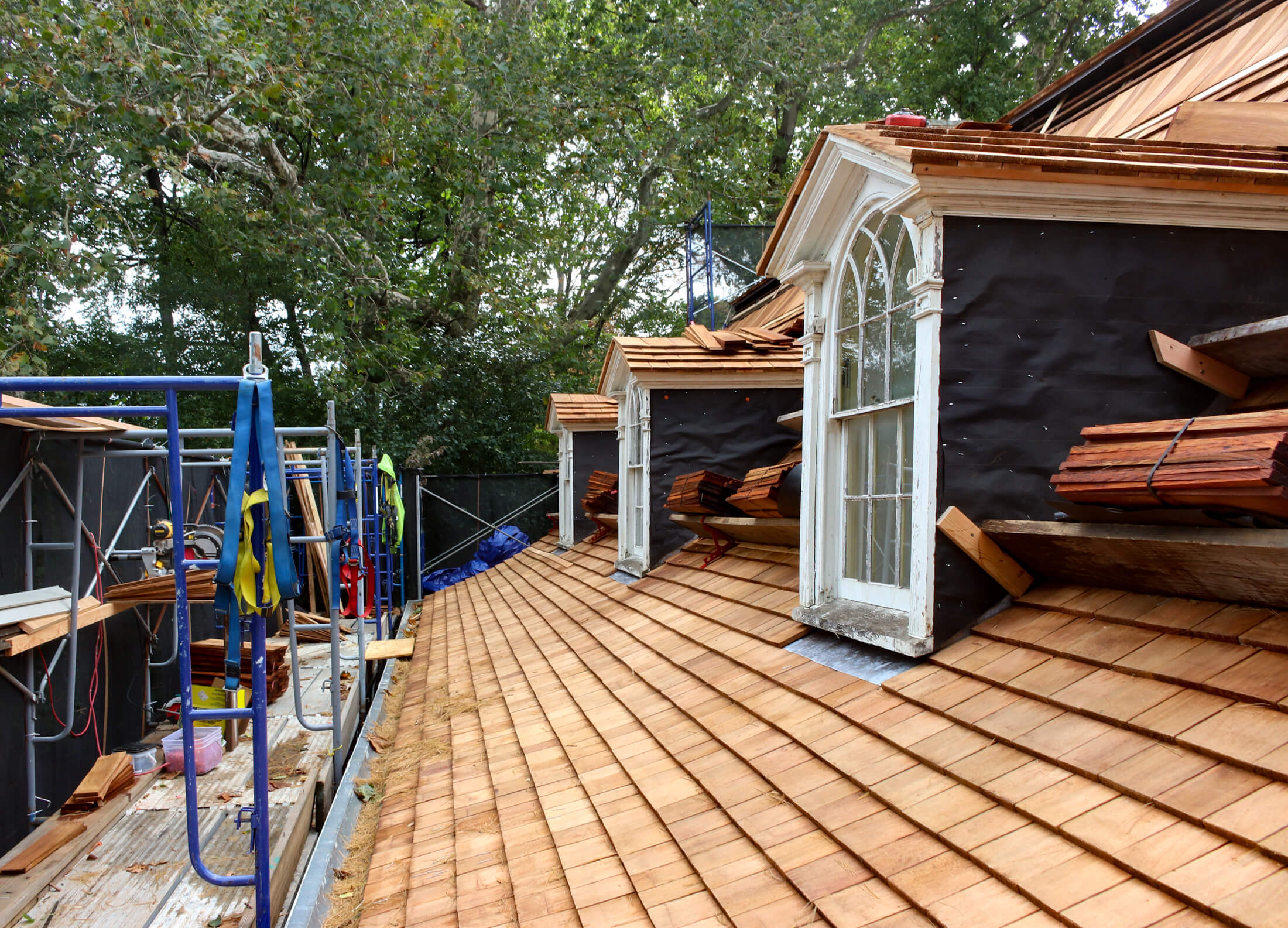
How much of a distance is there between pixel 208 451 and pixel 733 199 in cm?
1655

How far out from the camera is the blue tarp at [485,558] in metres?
16.9

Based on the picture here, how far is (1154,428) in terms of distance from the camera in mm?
2553

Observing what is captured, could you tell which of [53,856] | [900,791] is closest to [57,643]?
[53,856]

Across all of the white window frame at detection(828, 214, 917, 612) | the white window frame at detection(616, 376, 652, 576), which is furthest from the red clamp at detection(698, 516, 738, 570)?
the white window frame at detection(828, 214, 917, 612)

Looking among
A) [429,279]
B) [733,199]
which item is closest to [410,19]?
[429,279]

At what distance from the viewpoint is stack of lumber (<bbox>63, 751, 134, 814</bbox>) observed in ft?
19.9

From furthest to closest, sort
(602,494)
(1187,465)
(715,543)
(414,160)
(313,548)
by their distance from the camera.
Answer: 1. (414,160)
2. (313,548)
3. (602,494)
4. (715,543)
5. (1187,465)

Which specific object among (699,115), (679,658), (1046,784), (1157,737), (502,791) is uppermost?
(699,115)

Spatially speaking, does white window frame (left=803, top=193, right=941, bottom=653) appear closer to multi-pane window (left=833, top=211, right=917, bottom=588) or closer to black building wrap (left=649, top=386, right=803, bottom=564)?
multi-pane window (left=833, top=211, right=917, bottom=588)

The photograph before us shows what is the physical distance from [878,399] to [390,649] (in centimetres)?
725

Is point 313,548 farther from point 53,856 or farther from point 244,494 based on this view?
point 244,494

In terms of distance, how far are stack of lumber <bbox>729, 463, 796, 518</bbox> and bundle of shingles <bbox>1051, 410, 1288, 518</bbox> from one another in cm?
238

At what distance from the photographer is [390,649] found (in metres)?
9.49

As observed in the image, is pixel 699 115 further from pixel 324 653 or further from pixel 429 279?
pixel 324 653
